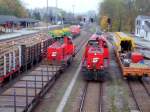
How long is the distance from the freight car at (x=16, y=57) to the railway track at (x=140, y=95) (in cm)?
810

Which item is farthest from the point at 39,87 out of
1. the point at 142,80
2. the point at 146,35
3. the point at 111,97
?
the point at 146,35

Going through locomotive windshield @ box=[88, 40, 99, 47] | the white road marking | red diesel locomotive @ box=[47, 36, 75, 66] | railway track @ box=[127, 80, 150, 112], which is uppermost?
locomotive windshield @ box=[88, 40, 99, 47]

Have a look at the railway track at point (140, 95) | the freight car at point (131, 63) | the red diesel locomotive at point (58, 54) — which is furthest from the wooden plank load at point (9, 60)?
the railway track at point (140, 95)

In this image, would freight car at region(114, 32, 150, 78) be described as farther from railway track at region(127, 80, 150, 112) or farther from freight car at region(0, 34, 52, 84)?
freight car at region(0, 34, 52, 84)

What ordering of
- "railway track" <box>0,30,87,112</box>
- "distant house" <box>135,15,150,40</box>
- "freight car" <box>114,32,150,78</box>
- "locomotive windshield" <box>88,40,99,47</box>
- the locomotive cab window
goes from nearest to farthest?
"railway track" <box>0,30,87,112</box> < "freight car" <box>114,32,150,78</box> < "locomotive windshield" <box>88,40,99,47</box> < the locomotive cab window < "distant house" <box>135,15,150,40</box>

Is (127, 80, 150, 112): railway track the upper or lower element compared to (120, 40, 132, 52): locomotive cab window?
lower

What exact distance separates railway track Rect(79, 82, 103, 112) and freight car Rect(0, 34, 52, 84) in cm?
511

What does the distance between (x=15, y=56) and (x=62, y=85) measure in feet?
12.8

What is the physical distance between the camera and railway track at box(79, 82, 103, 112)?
56.2ft

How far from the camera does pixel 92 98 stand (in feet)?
63.5

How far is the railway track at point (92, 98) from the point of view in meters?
17.1

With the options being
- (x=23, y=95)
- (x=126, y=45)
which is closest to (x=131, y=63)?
(x=126, y=45)

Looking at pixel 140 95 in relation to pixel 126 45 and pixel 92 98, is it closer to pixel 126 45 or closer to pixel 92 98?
pixel 92 98

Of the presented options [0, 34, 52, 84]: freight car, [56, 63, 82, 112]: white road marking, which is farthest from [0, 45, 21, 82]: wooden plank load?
[56, 63, 82, 112]: white road marking
